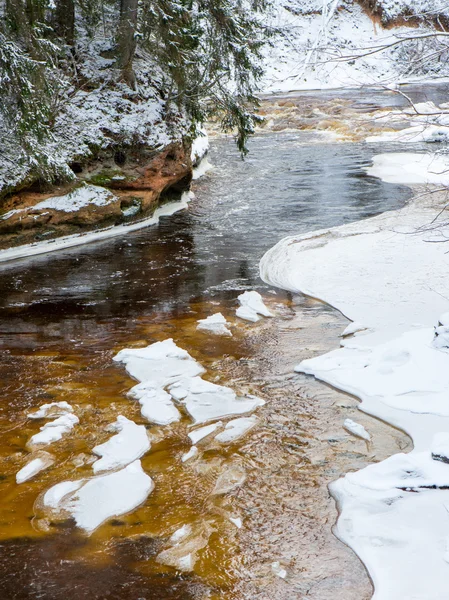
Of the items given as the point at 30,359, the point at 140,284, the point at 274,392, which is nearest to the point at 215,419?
the point at 274,392

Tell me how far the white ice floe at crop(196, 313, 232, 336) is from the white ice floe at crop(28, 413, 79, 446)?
2.47 m

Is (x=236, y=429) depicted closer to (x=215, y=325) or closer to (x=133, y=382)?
(x=133, y=382)

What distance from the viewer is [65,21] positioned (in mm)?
13578

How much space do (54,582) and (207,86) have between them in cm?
1221

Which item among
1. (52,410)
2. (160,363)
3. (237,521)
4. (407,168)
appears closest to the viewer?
(237,521)

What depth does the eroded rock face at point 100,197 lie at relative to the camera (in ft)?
37.6

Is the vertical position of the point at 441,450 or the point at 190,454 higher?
the point at 441,450

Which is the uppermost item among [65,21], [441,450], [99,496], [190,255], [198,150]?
[65,21]

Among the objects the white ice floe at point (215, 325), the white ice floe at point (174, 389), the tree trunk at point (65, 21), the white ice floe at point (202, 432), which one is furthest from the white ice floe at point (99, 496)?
the tree trunk at point (65, 21)

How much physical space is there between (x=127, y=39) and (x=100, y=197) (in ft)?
11.7

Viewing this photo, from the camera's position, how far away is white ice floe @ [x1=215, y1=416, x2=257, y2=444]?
527cm

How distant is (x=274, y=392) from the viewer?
6.07 metres

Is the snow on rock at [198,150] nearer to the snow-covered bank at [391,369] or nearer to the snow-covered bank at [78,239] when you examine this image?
the snow-covered bank at [78,239]

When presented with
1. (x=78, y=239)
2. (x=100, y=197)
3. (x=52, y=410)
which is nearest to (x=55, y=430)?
(x=52, y=410)
